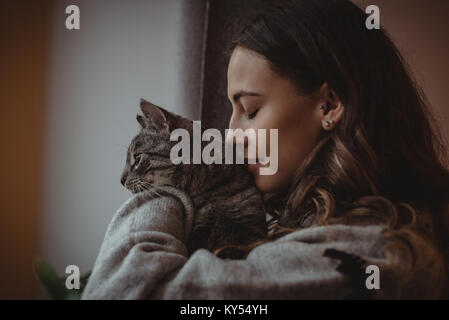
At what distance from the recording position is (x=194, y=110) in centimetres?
137

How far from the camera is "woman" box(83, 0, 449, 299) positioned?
2.05ft

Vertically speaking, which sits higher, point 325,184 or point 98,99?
point 98,99

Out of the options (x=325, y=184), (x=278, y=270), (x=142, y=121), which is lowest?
(x=278, y=270)

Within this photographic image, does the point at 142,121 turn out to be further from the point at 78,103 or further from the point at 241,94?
the point at 78,103

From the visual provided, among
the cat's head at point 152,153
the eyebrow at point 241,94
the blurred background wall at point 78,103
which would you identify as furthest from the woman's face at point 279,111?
the blurred background wall at point 78,103

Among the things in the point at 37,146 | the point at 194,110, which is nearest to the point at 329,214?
the point at 194,110

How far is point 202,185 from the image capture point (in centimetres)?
92

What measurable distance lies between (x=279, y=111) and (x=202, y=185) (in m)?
0.26

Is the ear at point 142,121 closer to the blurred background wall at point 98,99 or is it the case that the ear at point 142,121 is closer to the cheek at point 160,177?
the cheek at point 160,177

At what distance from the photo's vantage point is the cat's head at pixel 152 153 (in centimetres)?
93

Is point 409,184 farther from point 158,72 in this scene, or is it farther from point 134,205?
point 158,72

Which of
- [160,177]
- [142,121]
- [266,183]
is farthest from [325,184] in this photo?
[142,121]

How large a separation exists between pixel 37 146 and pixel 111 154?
0.28 meters

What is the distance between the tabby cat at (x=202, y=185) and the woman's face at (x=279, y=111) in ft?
0.28
